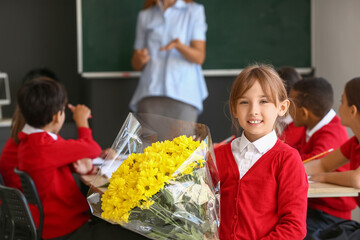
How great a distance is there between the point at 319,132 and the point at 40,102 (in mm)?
1468

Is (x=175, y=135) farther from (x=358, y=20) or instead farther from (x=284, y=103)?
(x=358, y=20)

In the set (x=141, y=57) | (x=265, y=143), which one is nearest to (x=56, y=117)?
(x=265, y=143)

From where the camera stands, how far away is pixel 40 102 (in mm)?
2646

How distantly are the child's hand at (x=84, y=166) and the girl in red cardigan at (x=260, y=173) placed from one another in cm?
111

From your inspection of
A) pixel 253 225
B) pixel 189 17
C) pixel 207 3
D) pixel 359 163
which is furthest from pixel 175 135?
pixel 207 3

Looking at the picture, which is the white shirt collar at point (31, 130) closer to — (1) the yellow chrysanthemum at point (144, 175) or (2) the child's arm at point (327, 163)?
(2) the child's arm at point (327, 163)

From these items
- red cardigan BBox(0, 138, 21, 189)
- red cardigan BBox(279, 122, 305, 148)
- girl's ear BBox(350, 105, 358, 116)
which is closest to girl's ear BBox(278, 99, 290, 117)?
girl's ear BBox(350, 105, 358, 116)

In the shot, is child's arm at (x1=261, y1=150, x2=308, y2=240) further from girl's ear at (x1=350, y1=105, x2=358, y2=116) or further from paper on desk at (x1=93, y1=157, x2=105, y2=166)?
paper on desk at (x1=93, y1=157, x2=105, y2=166)

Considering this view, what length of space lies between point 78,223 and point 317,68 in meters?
3.04

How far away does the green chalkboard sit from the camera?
4793 millimetres

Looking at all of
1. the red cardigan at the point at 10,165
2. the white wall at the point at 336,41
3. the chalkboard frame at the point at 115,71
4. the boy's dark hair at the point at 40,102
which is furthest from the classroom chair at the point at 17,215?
the chalkboard frame at the point at 115,71

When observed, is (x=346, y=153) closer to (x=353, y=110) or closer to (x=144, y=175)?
(x=353, y=110)

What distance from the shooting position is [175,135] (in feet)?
4.63

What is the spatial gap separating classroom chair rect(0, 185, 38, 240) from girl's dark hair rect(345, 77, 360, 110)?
1.51 m
